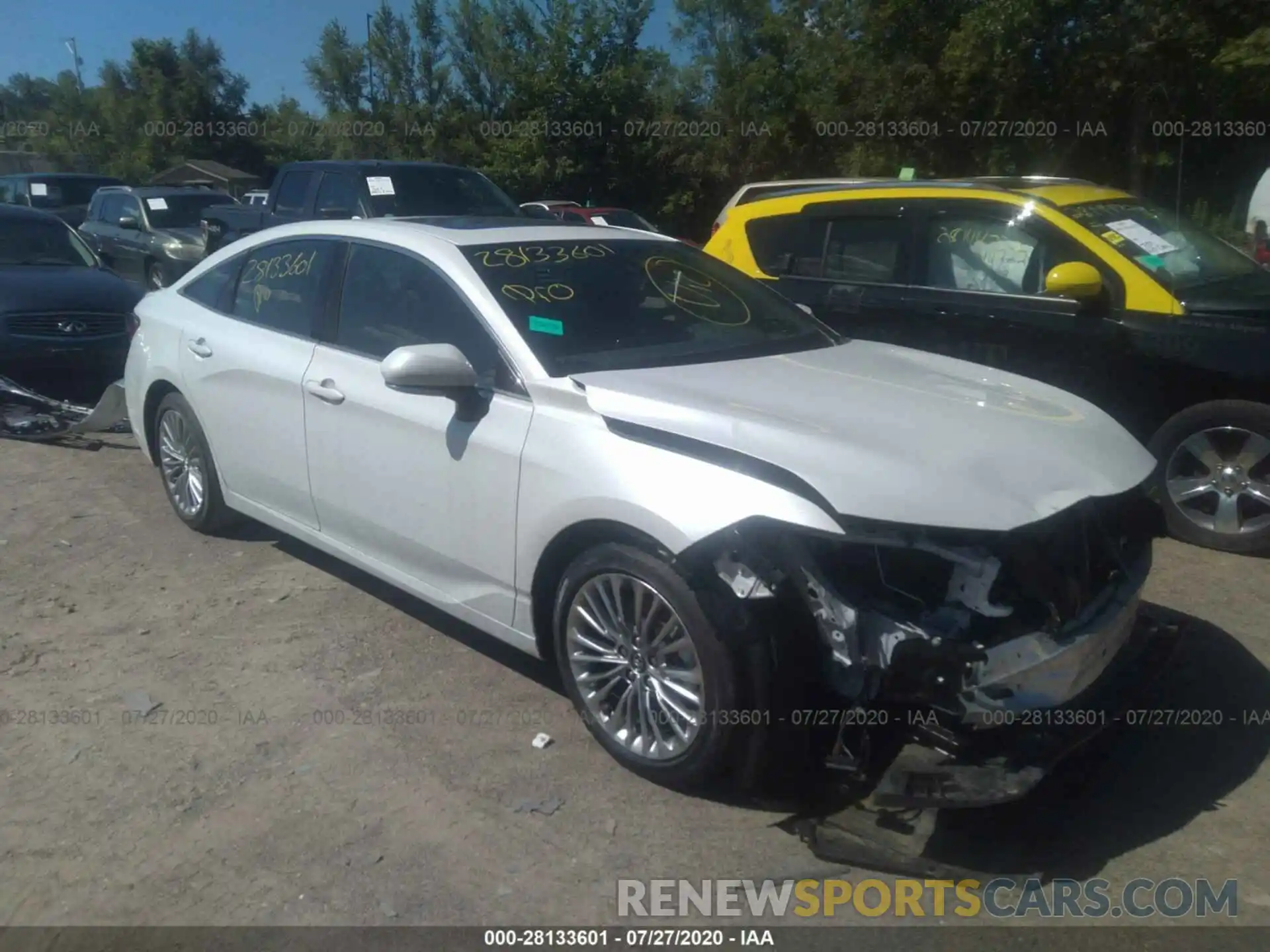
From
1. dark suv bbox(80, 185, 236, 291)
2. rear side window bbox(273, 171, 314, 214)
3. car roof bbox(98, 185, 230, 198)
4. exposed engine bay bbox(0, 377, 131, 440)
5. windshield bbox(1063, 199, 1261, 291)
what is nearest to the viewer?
windshield bbox(1063, 199, 1261, 291)

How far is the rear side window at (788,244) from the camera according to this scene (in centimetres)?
697

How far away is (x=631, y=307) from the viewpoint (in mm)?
4422

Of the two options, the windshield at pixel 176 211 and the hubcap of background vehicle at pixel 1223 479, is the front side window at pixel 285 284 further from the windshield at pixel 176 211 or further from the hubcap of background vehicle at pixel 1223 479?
the windshield at pixel 176 211

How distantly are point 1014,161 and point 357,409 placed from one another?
17.3 meters

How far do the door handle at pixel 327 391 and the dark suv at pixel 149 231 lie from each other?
10.6 metres

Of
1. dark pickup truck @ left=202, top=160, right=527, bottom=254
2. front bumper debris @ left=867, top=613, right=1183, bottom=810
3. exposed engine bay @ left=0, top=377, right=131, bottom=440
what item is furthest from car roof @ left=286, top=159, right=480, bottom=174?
front bumper debris @ left=867, top=613, right=1183, bottom=810

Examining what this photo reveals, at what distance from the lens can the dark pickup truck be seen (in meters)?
11.0

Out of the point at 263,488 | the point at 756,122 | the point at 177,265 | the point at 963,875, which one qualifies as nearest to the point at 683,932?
the point at 963,875

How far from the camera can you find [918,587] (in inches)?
129

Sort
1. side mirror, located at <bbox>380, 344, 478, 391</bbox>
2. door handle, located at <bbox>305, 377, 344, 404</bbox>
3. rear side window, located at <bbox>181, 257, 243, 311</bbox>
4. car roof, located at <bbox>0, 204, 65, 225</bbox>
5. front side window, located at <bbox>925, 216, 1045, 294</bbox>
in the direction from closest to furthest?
side mirror, located at <bbox>380, 344, 478, 391</bbox>
door handle, located at <bbox>305, 377, 344, 404</bbox>
rear side window, located at <bbox>181, 257, 243, 311</bbox>
front side window, located at <bbox>925, 216, 1045, 294</bbox>
car roof, located at <bbox>0, 204, 65, 225</bbox>

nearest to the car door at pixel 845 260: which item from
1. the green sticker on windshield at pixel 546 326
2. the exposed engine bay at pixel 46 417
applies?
the green sticker on windshield at pixel 546 326

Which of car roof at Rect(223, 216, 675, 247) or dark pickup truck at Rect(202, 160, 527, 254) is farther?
dark pickup truck at Rect(202, 160, 527, 254)

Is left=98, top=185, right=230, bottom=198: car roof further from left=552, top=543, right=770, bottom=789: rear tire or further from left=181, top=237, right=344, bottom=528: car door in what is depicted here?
left=552, top=543, right=770, bottom=789: rear tire

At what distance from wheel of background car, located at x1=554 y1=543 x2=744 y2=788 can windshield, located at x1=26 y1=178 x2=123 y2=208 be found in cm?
1822
